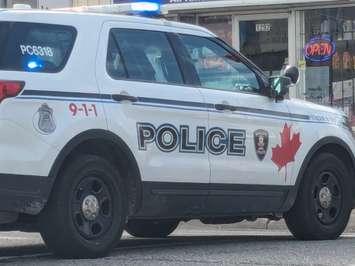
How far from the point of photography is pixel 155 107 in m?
6.98

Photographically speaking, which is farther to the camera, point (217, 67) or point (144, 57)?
point (217, 67)

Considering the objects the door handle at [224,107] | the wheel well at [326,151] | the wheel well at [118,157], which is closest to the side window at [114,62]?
the wheel well at [118,157]

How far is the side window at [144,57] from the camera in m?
7.04

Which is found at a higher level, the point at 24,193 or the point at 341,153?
the point at 24,193

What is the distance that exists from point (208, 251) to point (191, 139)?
3.16 feet

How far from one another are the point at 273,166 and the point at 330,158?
832mm

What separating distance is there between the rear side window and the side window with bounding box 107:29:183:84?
1.36 feet

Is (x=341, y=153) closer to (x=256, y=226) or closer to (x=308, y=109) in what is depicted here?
(x=308, y=109)

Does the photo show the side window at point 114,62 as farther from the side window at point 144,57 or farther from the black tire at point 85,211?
the black tire at point 85,211

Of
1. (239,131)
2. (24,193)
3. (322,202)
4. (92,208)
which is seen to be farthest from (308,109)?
(24,193)

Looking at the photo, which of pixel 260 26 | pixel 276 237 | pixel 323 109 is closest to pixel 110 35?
pixel 323 109

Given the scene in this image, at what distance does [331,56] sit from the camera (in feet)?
46.5

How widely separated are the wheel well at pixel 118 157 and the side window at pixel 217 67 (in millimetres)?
1114

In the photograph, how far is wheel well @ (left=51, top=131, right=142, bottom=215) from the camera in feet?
21.6
